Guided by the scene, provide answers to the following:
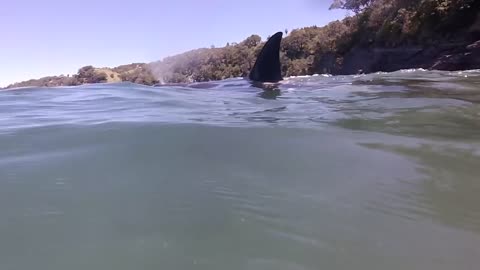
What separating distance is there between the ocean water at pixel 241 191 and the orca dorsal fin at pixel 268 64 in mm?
4314

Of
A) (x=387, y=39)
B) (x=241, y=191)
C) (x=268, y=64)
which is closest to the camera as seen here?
(x=241, y=191)

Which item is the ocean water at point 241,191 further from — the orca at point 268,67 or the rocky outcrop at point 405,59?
the rocky outcrop at point 405,59

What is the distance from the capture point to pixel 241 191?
2.56 metres

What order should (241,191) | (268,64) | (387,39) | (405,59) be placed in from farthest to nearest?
(387,39) → (405,59) → (268,64) → (241,191)

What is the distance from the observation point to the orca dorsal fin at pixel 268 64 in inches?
352

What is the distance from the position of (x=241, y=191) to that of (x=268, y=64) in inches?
277

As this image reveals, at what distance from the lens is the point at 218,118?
187 inches

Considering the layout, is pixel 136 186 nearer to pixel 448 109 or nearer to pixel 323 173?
pixel 323 173

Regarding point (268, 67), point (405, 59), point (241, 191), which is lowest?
point (241, 191)

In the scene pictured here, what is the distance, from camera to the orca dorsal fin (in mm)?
8930

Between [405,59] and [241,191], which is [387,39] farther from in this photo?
[241,191]

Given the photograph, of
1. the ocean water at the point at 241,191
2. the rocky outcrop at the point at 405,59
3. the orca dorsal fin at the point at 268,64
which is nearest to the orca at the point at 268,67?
the orca dorsal fin at the point at 268,64

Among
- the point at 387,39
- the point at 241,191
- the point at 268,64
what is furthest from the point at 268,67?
the point at 387,39

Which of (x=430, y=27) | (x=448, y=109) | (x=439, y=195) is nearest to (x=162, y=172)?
(x=439, y=195)
